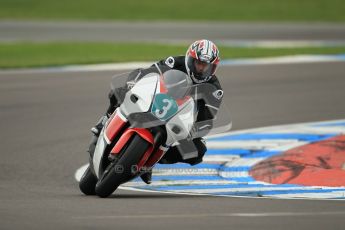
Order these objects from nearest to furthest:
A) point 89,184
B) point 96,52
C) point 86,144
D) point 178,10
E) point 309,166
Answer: point 89,184
point 309,166
point 86,144
point 96,52
point 178,10

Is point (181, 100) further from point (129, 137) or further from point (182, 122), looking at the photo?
point (129, 137)

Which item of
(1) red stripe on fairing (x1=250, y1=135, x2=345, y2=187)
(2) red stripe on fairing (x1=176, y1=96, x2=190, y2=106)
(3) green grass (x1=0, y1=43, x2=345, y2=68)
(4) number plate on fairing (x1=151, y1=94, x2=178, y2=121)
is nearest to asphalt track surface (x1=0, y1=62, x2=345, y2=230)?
(4) number plate on fairing (x1=151, y1=94, x2=178, y2=121)

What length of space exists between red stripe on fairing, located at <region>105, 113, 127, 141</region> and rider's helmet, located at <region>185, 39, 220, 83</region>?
81 centimetres

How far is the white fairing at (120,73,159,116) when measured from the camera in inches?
353

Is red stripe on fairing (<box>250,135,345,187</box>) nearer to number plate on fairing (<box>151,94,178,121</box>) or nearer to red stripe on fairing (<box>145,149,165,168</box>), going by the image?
red stripe on fairing (<box>145,149,165,168</box>)

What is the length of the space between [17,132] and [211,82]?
4.99 meters

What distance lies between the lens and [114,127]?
9242mm

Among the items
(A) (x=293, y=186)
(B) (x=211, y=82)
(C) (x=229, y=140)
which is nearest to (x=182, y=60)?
(B) (x=211, y=82)

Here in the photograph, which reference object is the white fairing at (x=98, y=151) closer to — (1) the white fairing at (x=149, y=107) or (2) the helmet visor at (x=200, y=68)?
(1) the white fairing at (x=149, y=107)

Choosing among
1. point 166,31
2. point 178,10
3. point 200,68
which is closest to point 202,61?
point 200,68

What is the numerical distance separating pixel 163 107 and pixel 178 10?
2465 centimetres

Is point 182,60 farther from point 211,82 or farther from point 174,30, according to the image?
point 174,30

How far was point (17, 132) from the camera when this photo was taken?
44.7ft

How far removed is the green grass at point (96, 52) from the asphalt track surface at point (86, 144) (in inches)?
70.3
